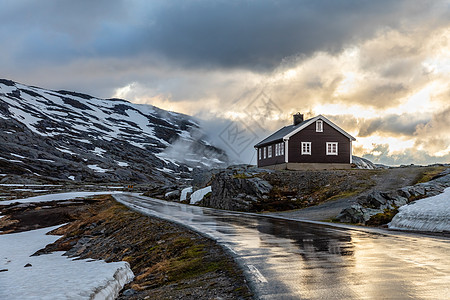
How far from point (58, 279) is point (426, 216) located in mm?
16922

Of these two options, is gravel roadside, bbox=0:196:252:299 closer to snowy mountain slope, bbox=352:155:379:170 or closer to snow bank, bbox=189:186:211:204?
snow bank, bbox=189:186:211:204

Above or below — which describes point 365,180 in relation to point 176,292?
above

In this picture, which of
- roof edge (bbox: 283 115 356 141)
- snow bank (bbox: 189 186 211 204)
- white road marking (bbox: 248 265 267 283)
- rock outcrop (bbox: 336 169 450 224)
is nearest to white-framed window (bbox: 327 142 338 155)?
roof edge (bbox: 283 115 356 141)

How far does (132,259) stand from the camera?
18.3 m

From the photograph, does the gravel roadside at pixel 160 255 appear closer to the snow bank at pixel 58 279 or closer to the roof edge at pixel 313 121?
the snow bank at pixel 58 279

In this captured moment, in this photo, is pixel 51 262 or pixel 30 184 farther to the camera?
pixel 30 184

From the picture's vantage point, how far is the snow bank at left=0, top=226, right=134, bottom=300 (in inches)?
487

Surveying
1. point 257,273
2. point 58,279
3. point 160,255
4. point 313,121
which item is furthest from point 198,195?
point 257,273

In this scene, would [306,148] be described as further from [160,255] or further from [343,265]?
[343,265]

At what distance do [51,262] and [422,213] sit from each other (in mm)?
19009

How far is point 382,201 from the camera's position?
28.7m

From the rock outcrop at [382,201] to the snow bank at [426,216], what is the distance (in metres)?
2.84

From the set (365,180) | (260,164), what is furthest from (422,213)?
(260,164)

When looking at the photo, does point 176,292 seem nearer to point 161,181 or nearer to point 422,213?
point 422,213
